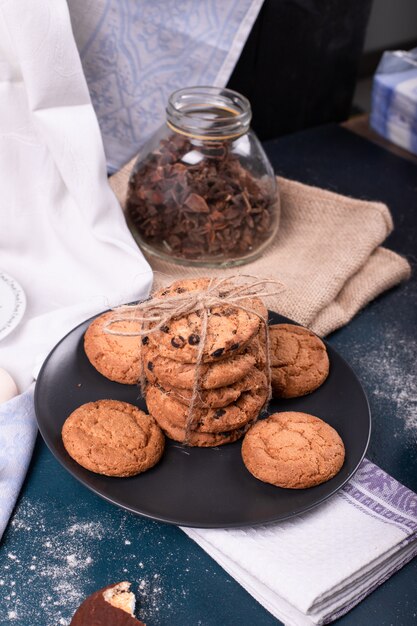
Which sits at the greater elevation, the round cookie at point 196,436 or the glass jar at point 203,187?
the glass jar at point 203,187

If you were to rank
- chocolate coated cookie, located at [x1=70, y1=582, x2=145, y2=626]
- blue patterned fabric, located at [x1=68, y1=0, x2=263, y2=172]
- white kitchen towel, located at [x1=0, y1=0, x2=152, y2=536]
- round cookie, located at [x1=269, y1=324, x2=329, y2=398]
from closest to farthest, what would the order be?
1. chocolate coated cookie, located at [x1=70, y1=582, x2=145, y2=626]
2. round cookie, located at [x1=269, y1=324, x2=329, y2=398]
3. white kitchen towel, located at [x1=0, y1=0, x2=152, y2=536]
4. blue patterned fabric, located at [x1=68, y1=0, x2=263, y2=172]

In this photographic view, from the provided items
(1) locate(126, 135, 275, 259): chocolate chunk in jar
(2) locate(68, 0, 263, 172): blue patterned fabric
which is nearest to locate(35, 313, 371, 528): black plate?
(1) locate(126, 135, 275, 259): chocolate chunk in jar

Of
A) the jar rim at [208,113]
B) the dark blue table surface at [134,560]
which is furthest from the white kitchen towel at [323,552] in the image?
the jar rim at [208,113]

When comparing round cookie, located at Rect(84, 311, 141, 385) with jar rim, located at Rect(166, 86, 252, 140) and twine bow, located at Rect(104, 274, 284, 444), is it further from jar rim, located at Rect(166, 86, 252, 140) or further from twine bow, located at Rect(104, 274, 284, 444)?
jar rim, located at Rect(166, 86, 252, 140)

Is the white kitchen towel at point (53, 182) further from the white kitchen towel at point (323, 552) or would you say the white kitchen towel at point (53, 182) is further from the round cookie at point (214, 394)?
the white kitchen towel at point (323, 552)

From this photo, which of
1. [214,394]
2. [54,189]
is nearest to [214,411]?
[214,394]

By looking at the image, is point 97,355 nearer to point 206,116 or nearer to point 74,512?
point 74,512

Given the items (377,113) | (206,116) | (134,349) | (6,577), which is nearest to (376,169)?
(377,113)
